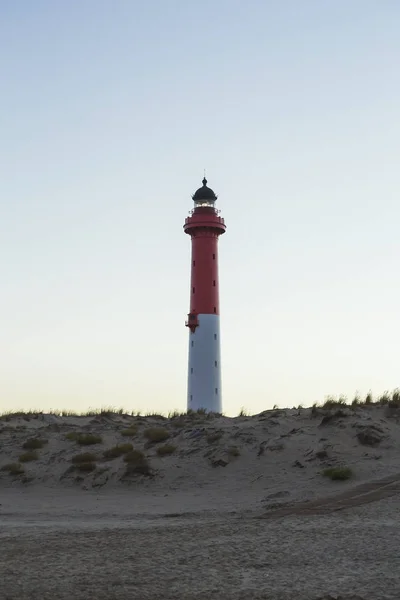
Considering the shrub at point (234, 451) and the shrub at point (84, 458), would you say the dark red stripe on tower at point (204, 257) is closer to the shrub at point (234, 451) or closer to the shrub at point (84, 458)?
the shrub at point (84, 458)

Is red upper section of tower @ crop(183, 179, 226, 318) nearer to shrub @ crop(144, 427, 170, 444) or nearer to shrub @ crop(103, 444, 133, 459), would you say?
shrub @ crop(144, 427, 170, 444)

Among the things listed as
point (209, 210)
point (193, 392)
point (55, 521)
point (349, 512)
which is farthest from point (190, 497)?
point (209, 210)

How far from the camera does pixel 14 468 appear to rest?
21.5 metres

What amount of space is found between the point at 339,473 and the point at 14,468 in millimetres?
9932

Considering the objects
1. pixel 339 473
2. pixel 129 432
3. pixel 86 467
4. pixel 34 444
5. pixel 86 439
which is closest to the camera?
pixel 339 473

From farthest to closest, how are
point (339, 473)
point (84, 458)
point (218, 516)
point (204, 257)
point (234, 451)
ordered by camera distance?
1. point (204, 257)
2. point (84, 458)
3. point (234, 451)
4. point (339, 473)
5. point (218, 516)

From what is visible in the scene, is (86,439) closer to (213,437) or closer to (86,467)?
(86,467)

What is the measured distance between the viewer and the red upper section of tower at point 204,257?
43.7 metres

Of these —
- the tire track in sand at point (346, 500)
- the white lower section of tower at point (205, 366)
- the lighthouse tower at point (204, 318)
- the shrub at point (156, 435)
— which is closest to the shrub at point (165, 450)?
the shrub at point (156, 435)

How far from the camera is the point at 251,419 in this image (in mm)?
24953

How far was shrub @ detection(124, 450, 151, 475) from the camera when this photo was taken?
64.8ft

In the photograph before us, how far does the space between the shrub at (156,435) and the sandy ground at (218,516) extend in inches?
14.1

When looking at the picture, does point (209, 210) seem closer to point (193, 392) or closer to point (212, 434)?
point (193, 392)

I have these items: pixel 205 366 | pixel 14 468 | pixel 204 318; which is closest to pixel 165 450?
pixel 14 468
